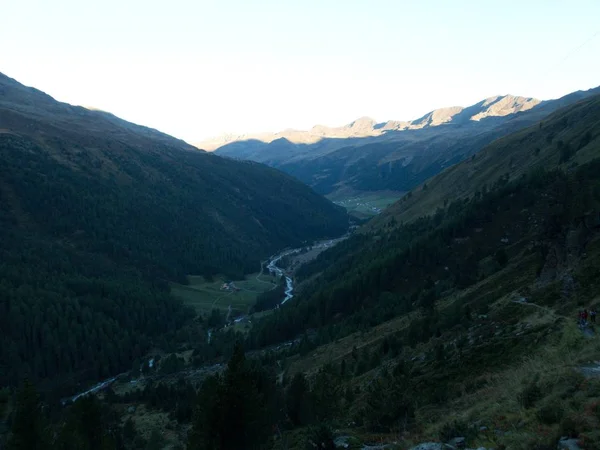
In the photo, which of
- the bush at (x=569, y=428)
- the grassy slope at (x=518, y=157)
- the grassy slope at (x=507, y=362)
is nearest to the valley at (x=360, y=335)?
the bush at (x=569, y=428)

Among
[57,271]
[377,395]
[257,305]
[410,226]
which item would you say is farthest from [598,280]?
[57,271]

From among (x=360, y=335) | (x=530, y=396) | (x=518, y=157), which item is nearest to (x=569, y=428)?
(x=530, y=396)

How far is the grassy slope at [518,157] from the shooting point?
128875 mm

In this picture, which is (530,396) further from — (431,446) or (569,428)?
(431,446)

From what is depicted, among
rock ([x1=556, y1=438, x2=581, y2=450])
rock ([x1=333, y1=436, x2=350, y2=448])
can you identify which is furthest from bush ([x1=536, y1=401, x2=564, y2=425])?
rock ([x1=333, y1=436, x2=350, y2=448])

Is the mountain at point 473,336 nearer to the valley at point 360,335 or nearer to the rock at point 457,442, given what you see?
the rock at point 457,442

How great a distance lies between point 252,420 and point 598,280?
101ft

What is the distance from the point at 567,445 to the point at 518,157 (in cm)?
15870

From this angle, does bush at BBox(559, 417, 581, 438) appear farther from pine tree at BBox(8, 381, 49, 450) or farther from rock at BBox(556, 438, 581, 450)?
pine tree at BBox(8, 381, 49, 450)

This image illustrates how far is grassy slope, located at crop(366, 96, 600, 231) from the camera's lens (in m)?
129

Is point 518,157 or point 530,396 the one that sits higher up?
point 518,157

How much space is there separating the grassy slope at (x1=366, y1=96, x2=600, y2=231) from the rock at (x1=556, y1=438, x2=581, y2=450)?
107323mm

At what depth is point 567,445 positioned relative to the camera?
1539 centimetres

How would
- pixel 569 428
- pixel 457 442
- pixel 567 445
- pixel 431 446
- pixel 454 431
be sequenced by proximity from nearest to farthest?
pixel 567 445, pixel 569 428, pixel 431 446, pixel 457 442, pixel 454 431
